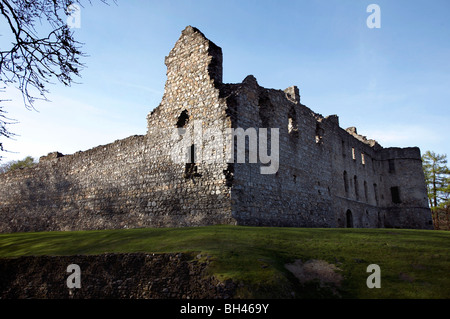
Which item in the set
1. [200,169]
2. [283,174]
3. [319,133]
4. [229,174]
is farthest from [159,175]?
[319,133]

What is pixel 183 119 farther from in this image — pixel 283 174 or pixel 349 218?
pixel 349 218

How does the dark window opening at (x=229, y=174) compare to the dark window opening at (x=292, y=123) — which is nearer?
the dark window opening at (x=229, y=174)

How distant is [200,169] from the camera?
45.3 feet

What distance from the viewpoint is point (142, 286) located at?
6930 mm

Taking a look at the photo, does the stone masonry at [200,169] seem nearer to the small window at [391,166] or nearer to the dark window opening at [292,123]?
the dark window opening at [292,123]

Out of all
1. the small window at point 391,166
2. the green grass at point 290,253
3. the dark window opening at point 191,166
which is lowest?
the green grass at point 290,253

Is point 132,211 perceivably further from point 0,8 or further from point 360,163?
point 360,163

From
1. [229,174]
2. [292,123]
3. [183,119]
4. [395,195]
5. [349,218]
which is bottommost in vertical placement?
[349,218]

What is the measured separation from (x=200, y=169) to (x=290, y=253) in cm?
655

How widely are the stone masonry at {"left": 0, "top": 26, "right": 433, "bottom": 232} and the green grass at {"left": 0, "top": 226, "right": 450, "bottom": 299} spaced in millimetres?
3136

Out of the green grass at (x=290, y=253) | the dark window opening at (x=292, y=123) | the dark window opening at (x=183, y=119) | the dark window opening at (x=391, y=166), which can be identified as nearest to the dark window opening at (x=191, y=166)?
the dark window opening at (x=183, y=119)

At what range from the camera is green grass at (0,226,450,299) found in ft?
20.1

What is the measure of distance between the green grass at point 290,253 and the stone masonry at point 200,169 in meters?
3.14

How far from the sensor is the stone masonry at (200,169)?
13328 mm
